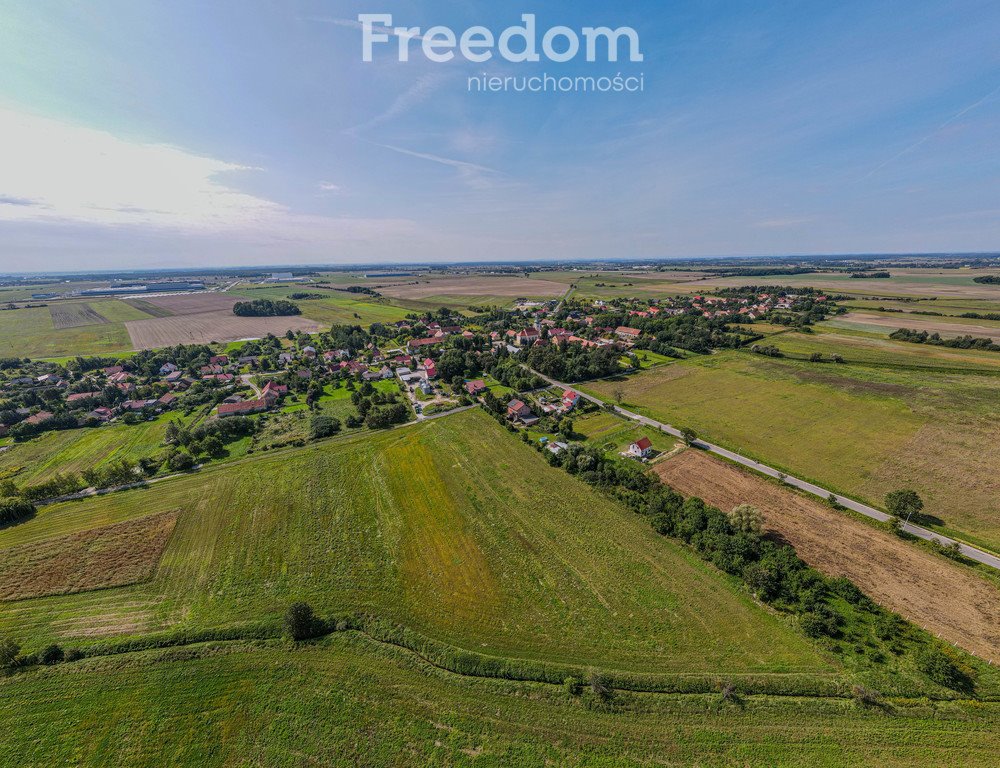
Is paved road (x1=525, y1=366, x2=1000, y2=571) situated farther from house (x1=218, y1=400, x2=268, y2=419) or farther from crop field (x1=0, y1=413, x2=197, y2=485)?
crop field (x1=0, y1=413, x2=197, y2=485)

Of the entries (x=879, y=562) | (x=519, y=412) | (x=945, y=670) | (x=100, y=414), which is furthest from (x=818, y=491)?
(x=100, y=414)

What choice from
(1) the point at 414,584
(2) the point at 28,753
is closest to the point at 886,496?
(1) the point at 414,584

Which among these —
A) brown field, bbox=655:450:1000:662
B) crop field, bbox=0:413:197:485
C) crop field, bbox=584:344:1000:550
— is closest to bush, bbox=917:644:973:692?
brown field, bbox=655:450:1000:662

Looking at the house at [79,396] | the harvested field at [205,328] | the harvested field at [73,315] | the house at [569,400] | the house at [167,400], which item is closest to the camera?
the house at [569,400]

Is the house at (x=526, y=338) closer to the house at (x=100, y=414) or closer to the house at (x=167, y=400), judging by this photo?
the house at (x=167, y=400)

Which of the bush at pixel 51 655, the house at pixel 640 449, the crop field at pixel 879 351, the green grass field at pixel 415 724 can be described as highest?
the crop field at pixel 879 351

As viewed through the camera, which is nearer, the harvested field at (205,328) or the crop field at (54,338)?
the crop field at (54,338)

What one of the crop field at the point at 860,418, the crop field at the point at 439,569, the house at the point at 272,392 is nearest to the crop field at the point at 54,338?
the house at the point at 272,392
